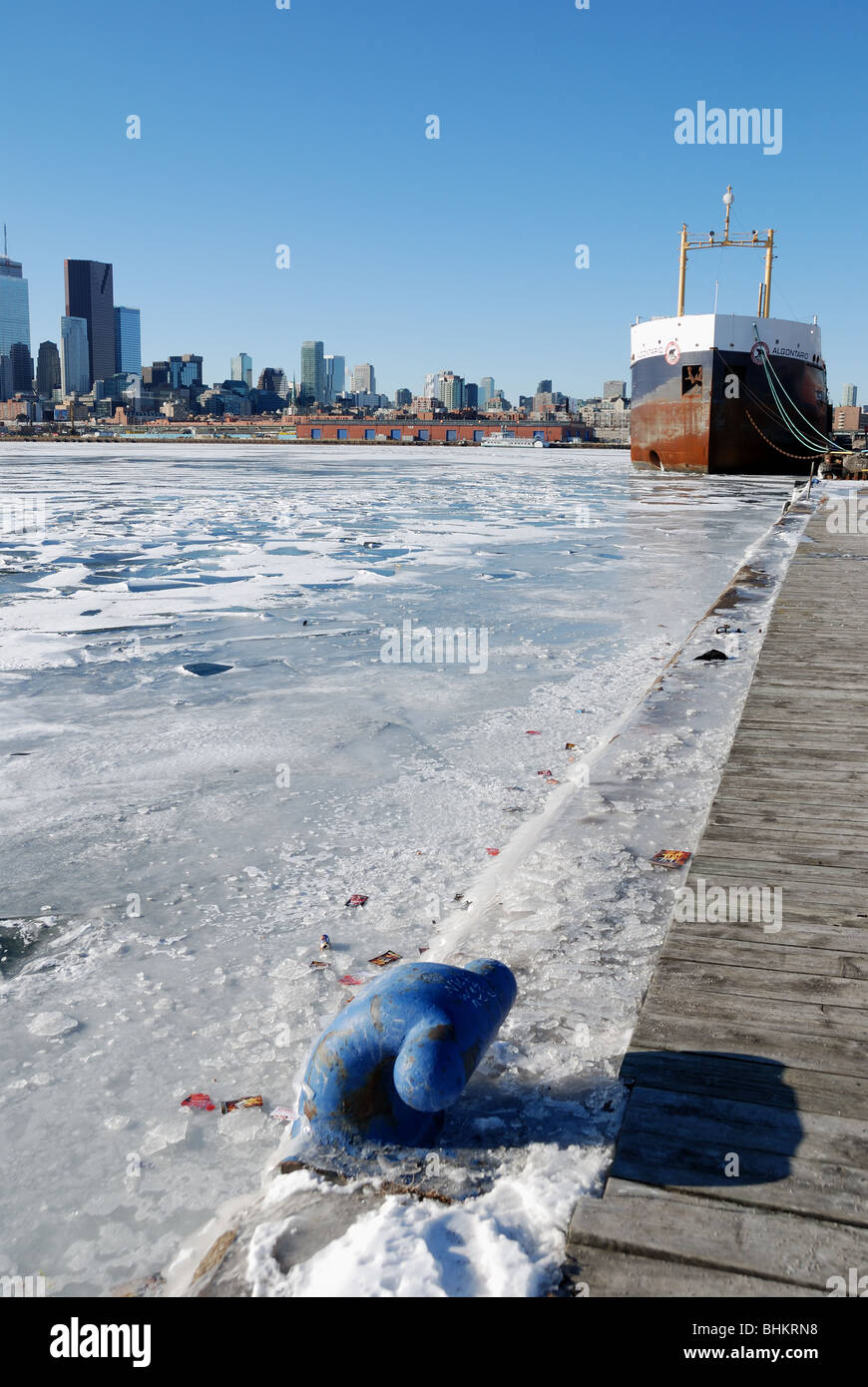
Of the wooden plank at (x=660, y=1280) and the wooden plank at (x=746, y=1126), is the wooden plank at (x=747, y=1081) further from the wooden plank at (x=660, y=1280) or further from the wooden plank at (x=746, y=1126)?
the wooden plank at (x=660, y=1280)

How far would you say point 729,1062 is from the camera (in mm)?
2141

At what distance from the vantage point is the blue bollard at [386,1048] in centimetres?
201

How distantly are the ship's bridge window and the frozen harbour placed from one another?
2348 centimetres

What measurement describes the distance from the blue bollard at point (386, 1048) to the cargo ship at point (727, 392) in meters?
31.3

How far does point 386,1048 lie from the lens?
2.03 m

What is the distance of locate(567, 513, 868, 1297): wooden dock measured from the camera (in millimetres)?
1665

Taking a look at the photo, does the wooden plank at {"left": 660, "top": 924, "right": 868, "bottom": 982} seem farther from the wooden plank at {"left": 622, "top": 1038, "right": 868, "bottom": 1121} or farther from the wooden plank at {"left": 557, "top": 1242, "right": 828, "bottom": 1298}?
the wooden plank at {"left": 557, "top": 1242, "right": 828, "bottom": 1298}


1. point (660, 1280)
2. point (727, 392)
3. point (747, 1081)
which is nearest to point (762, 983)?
point (747, 1081)

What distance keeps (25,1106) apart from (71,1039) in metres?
0.28

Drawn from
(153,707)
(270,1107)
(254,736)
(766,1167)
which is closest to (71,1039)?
(270,1107)

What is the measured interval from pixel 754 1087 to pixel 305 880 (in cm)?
193

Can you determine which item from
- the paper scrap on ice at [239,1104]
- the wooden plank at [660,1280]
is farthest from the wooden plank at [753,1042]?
the paper scrap on ice at [239,1104]

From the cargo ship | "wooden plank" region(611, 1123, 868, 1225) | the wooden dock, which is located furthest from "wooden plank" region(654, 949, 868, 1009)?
the cargo ship
